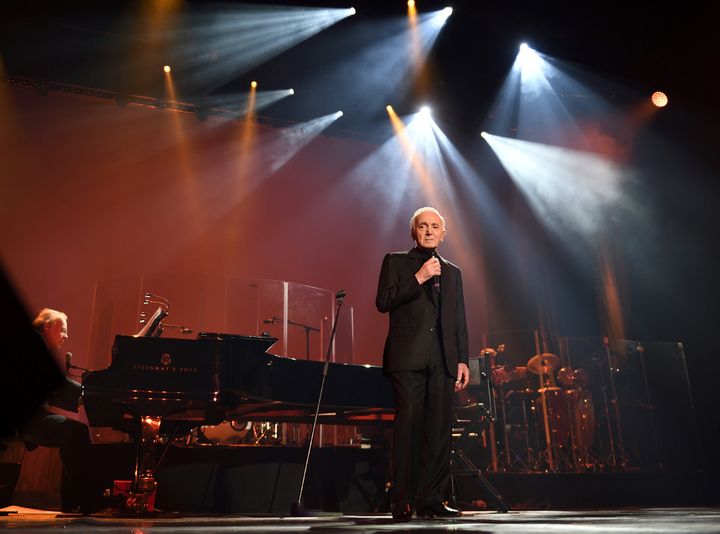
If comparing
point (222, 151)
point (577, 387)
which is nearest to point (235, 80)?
point (222, 151)

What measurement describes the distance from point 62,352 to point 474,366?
4.28 metres

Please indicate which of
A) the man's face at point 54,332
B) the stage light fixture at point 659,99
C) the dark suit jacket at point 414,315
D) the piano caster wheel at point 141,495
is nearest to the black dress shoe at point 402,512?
the dark suit jacket at point 414,315

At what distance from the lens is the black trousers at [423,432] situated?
2.65 metres

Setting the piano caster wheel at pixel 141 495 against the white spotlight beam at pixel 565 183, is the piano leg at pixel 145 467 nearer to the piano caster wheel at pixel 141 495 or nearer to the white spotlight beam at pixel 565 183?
the piano caster wheel at pixel 141 495

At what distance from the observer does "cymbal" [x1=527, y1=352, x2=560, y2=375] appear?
281 inches

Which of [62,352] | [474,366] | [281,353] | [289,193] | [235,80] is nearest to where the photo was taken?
[474,366]

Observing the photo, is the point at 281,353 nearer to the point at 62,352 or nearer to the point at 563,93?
the point at 62,352

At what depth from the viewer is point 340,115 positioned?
8359 mm

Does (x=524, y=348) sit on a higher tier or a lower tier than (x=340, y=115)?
lower

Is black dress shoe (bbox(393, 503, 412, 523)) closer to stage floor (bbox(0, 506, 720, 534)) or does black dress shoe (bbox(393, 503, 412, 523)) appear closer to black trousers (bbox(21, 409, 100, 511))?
stage floor (bbox(0, 506, 720, 534))

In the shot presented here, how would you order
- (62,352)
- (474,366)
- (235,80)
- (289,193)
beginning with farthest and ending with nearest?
(289,193)
(235,80)
(62,352)
(474,366)

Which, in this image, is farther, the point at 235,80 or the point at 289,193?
the point at 289,193

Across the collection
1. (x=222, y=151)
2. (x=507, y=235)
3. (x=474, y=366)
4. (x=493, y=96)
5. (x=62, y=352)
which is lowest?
(x=474, y=366)

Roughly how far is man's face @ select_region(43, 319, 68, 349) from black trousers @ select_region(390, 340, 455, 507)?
295 cm
